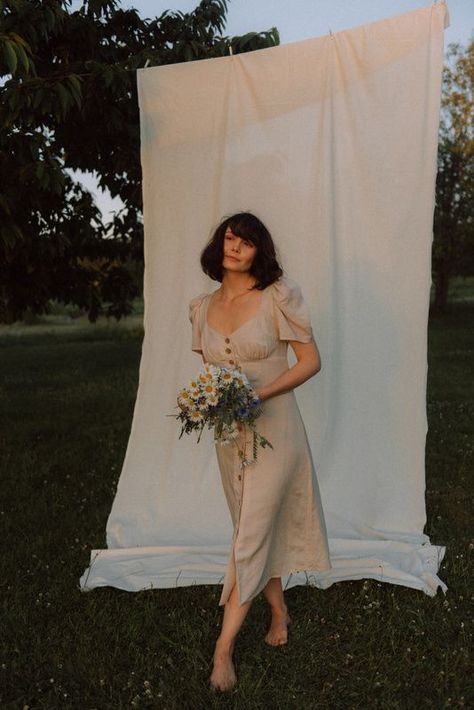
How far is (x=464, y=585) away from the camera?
414 centimetres

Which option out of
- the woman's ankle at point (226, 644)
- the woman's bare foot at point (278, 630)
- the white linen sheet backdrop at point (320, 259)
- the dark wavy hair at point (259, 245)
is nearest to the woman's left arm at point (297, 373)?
the dark wavy hair at point (259, 245)

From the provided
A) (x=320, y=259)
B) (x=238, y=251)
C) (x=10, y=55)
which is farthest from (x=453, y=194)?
(x=238, y=251)

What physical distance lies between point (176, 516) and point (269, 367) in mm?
2145

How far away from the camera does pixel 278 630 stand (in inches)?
142

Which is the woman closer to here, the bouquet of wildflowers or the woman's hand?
the woman's hand

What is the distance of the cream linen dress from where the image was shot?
3.26 meters

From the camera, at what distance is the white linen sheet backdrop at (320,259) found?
14.7 ft

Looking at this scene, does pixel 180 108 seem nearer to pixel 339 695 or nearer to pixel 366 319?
pixel 366 319

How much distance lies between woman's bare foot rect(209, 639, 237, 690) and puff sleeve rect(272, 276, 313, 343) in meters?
1.33

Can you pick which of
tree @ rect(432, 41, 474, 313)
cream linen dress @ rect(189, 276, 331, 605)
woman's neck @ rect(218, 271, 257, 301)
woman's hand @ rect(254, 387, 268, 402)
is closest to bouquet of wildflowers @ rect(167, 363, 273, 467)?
woman's hand @ rect(254, 387, 268, 402)


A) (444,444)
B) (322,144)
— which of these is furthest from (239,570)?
(444,444)

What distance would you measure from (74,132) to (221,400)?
399cm

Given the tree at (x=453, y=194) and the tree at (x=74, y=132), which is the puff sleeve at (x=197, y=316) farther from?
the tree at (x=453, y=194)

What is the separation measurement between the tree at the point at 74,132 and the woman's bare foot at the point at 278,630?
8.98ft
